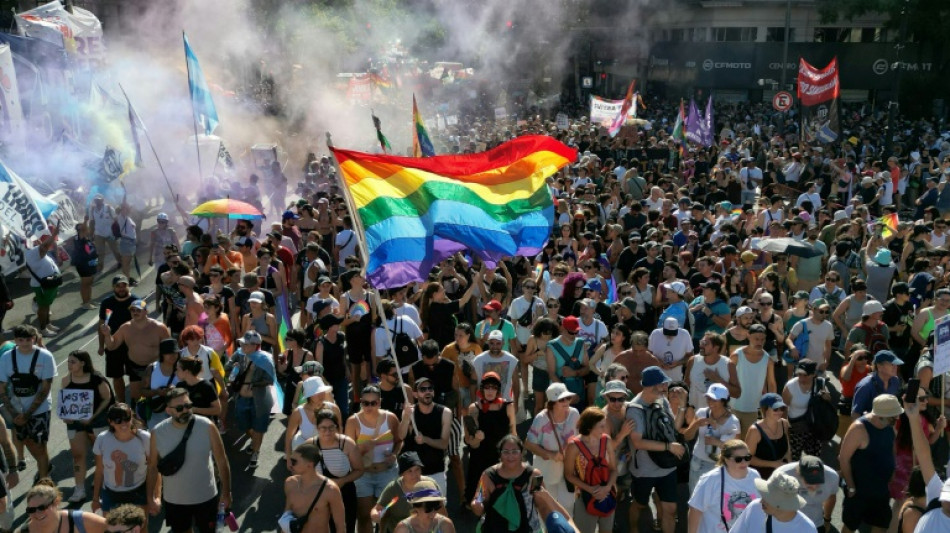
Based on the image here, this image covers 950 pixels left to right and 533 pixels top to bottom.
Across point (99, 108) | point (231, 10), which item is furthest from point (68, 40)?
point (231, 10)

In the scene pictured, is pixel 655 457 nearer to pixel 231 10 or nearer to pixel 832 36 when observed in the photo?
pixel 231 10

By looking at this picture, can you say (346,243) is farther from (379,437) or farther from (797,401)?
(797,401)

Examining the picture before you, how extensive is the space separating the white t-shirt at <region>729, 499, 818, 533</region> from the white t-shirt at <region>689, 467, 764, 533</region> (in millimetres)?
546

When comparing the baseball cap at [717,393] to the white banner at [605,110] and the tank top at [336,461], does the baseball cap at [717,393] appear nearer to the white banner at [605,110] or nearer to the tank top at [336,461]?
the tank top at [336,461]

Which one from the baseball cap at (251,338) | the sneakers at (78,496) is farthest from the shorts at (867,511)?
the sneakers at (78,496)

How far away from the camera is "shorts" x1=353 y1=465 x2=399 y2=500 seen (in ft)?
21.4

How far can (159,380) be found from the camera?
25.1 feet

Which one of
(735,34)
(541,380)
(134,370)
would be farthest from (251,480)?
(735,34)

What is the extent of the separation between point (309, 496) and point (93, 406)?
102 inches

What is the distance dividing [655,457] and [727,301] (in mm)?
3327

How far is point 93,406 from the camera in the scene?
24.1 ft

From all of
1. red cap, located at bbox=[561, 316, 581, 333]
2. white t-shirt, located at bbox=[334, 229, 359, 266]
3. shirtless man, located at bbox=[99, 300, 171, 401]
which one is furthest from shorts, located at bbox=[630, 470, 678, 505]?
white t-shirt, located at bbox=[334, 229, 359, 266]

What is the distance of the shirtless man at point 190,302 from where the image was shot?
9039 millimetres

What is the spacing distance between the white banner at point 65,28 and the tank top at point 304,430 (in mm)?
16037
